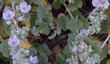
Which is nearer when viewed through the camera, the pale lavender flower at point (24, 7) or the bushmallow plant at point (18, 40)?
the bushmallow plant at point (18, 40)

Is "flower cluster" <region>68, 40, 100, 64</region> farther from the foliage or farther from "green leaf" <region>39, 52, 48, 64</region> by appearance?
"green leaf" <region>39, 52, 48, 64</region>

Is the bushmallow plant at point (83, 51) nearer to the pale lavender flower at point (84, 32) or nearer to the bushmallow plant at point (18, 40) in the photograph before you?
the pale lavender flower at point (84, 32)

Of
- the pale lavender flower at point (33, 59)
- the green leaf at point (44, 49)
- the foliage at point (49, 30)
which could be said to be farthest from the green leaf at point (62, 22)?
the pale lavender flower at point (33, 59)

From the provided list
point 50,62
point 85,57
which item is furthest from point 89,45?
point 50,62

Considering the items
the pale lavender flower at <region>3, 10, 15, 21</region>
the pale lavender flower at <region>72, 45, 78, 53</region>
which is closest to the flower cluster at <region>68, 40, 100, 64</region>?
the pale lavender flower at <region>72, 45, 78, 53</region>

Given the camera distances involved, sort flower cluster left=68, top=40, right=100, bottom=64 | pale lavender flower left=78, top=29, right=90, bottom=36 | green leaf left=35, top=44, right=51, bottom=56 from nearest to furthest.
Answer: flower cluster left=68, top=40, right=100, bottom=64, pale lavender flower left=78, top=29, right=90, bottom=36, green leaf left=35, top=44, right=51, bottom=56

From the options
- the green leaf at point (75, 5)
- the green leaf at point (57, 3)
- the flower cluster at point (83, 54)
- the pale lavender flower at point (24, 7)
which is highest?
the pale lavender flower at point (24, 7)

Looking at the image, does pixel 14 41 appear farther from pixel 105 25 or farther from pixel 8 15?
pixel 105 25

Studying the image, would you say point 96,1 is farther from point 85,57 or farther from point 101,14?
point 85,57

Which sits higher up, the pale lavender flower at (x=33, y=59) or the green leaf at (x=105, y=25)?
the green leaf at (x=105, y=25)

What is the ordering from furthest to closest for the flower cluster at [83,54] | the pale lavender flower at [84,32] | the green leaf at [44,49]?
the green leaf at [44,49] → the pale lavender flower at [84,32] → the flower cluster at [83,54]

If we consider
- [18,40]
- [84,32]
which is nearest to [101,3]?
[84,32]
